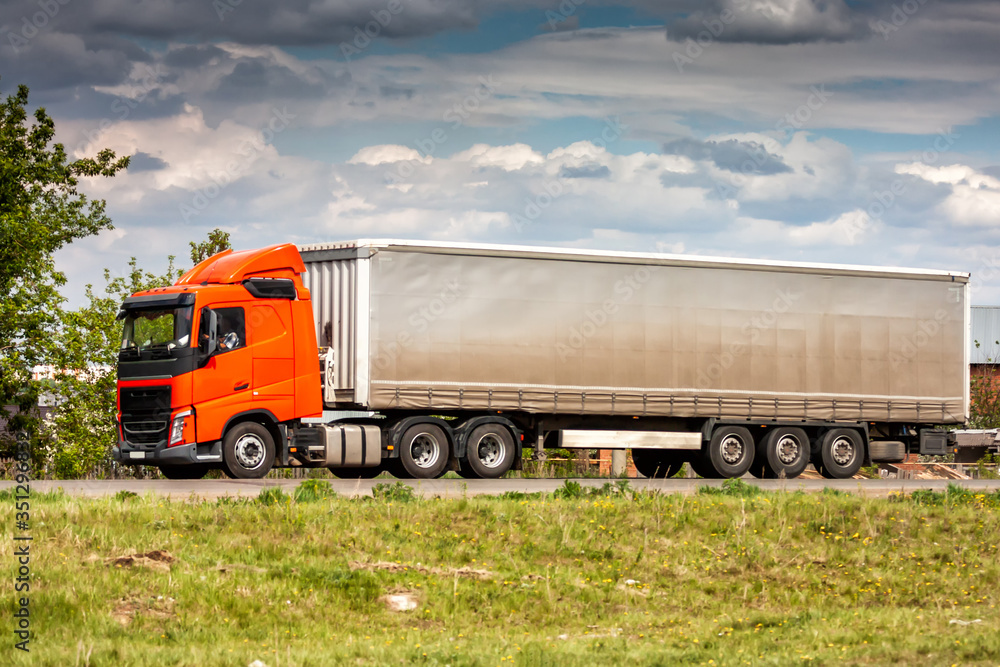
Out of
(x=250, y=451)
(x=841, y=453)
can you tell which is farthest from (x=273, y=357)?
(x=841, y=453)

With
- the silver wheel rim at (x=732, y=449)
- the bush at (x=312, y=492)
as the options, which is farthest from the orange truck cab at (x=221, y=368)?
the silver wheel rim at (x=732, y=449)

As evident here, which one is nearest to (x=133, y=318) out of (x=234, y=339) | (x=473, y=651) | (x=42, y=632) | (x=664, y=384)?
(x=234, y=339)

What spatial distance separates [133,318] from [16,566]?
10.0 m

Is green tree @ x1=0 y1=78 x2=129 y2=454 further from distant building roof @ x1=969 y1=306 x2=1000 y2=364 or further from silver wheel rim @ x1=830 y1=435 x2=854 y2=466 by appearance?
distant building roof @ x1=969 y1=306 x2=1000 y2=364

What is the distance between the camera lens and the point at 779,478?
24859 millimetres

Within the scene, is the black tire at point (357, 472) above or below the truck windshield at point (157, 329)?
below

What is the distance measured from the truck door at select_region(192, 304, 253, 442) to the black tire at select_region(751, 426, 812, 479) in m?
10.3

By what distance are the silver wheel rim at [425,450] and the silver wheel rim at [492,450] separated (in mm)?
840

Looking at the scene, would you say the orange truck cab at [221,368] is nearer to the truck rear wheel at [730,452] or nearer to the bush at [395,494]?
the bush at [395,494]

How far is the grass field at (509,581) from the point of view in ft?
33.4

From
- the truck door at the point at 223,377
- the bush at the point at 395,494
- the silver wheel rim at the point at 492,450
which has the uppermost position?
the truck door at the point at 223,377

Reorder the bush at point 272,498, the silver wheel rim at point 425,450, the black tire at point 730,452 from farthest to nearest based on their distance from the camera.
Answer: the black tire at point 730,452 < the silver wheel rim at point 425,450 < the bush at point 272,498

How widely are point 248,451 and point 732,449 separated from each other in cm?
961

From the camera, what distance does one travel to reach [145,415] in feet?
67.9
